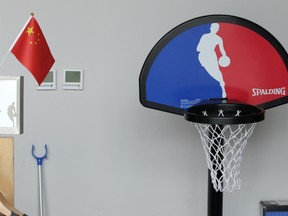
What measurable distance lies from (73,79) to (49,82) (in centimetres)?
13

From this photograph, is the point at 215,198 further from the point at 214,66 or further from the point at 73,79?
the point at 73,79

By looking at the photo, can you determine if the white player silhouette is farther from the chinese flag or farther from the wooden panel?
the wooden panel

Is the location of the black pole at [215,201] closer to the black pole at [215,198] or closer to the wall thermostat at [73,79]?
the black pole at [215,198]

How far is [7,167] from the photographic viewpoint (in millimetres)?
2016

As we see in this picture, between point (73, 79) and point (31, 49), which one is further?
point (73, 79)

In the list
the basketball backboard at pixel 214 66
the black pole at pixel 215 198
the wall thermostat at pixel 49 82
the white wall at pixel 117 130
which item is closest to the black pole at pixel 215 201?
the black pole at pixel 215 198

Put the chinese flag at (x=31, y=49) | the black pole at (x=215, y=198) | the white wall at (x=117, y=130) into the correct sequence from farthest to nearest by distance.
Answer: the white wall at (x=117, y=130) < the black pole at (x=215, y=198) < the chinese flag at (x=31, y=49)

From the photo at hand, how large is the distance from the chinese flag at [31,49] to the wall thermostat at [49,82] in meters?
0.50

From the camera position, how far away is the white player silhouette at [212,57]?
5.36ft

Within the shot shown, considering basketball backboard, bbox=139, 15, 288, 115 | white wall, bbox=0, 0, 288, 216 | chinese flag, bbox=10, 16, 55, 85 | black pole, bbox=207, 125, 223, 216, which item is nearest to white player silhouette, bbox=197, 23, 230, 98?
basketball backboard, bbox=139, 15, 288, 115

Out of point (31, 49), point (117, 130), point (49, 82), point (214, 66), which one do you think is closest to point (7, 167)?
point (49, 82)

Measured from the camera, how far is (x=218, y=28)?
1613 mm

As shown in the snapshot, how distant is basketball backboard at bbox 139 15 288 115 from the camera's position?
1606 mm

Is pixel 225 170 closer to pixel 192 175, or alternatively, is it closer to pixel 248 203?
pixel 192 175
